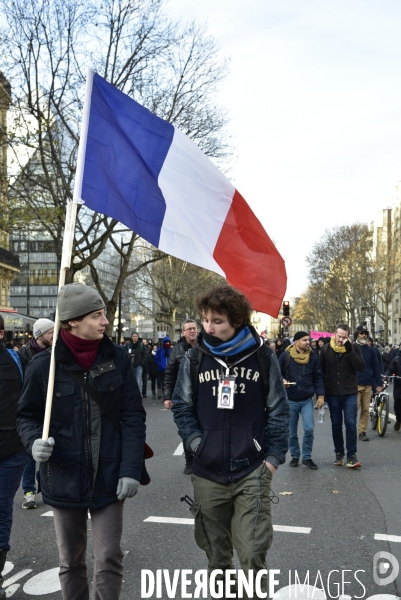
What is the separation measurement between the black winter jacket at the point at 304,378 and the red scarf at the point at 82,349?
19.6 feet

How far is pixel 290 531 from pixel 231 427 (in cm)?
264

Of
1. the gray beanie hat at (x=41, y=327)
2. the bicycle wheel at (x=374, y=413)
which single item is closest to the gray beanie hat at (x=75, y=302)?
the gray beanie hat at (x=41, y=327)

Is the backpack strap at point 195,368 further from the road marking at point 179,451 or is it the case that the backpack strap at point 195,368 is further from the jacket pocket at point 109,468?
the road marking at point 179,451

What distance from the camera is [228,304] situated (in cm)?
386

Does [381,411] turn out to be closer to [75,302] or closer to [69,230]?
[69,230]

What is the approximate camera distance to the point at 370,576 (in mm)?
4824

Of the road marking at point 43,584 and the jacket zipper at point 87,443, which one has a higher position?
the jacket zipper at point 87,443

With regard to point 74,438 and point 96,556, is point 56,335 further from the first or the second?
point 96,556

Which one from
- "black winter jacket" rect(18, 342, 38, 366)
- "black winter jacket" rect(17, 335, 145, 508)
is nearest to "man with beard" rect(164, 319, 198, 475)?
"black winter jacket" rect(18, 342, 38, 366)

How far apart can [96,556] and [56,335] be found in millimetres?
1100

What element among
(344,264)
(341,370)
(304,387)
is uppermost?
(344,264)

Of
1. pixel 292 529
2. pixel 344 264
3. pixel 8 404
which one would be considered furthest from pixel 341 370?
pixel 344 264

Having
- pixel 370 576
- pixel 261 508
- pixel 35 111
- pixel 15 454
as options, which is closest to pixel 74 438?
pixel 261 508

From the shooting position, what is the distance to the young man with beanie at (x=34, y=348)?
650 cm
